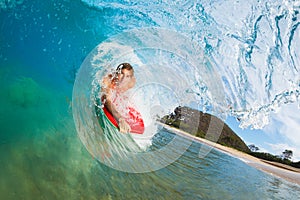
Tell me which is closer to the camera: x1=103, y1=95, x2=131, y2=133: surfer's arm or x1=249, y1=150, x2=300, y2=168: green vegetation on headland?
x1=103, y1=95, x2=131, y2=133: surfer's arm

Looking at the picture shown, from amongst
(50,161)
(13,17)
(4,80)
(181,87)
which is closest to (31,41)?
(13,17)

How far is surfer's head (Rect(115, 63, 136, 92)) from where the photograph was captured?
4.98m

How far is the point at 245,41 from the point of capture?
5.61 metres

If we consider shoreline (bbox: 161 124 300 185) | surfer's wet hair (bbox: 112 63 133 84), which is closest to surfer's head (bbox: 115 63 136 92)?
surfer's wet hair (bbox: 112 63 133 84)

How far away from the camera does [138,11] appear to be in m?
6.99

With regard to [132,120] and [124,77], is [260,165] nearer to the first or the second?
[132,120]

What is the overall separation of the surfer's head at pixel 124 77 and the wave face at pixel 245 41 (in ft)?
6.72

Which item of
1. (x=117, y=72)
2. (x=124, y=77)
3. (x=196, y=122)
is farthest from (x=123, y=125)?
(x=196, y=122)

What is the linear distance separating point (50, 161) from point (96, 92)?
1.55 metres

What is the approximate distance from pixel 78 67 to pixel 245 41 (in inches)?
153

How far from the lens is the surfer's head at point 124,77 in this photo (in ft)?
16.3

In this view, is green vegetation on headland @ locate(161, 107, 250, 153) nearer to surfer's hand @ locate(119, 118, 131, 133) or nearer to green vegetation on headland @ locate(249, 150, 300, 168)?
surfer's hand @ locate(119, 118, 131, 133)

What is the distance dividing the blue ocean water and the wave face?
0.02m

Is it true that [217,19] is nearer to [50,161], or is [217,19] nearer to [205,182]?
[205,182]
